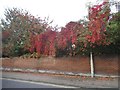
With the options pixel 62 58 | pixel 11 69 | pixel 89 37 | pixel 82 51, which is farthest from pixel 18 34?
pixel 89 37

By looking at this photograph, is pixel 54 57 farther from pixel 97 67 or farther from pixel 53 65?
pixel 97 67

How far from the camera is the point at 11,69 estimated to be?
25.2 meters

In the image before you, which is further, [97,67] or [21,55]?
[21,55]

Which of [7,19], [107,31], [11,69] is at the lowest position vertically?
[11,69]

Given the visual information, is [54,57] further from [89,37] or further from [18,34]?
[18,34]

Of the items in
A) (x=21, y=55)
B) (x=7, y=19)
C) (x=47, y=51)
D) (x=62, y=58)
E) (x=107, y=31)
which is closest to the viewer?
(x=107, y=31)

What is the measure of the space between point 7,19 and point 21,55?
26.2ft

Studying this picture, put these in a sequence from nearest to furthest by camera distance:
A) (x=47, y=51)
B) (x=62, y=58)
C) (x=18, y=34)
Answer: (x=62, y=58)
(x=47, y=51)
(x=18, y=34)

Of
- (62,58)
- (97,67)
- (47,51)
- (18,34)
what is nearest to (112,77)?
(97,67)

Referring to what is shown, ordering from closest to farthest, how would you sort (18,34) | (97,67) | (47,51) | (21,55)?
(97,67), (47,51), (21,55), (18,34)

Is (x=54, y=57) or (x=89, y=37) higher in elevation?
(x=89, y=37)

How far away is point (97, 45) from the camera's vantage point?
15.7 meters

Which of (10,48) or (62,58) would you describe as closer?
(62,58)

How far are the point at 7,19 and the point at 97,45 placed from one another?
1805cm
